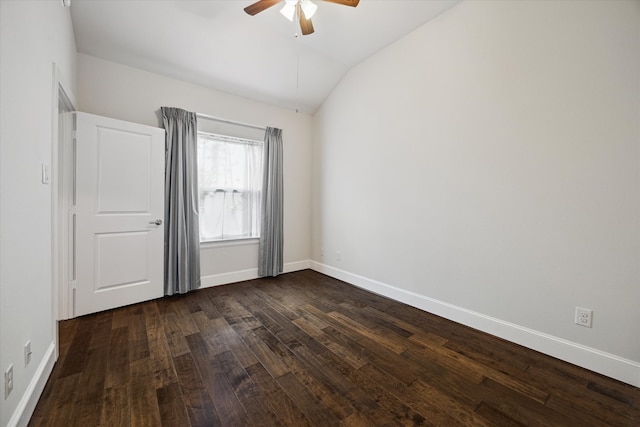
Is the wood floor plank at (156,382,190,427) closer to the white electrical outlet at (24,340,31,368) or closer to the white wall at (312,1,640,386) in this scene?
the white electrical outlet at (24,340,31,368)

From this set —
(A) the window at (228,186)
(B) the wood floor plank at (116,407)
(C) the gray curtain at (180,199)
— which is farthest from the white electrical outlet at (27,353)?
(A) the window at (228,186)

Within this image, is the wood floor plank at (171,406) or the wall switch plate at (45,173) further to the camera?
the wall switch plate at (45,173)

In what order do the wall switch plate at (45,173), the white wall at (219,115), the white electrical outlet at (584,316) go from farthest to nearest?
the white wall at (219,115)
the white electrical outlet at (584,316)
the wall switch plate at (45,173)

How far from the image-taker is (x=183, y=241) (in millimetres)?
3305

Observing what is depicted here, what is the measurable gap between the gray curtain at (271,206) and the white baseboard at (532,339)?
176 cm

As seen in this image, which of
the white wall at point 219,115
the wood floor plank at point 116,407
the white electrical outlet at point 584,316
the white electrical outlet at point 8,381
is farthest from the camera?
the white wall at point 219,115

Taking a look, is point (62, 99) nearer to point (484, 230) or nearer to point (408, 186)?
point (408, 186)

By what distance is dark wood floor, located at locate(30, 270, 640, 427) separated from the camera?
147cm

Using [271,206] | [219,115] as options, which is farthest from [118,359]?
[219,115]

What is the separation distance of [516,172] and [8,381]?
357 cm

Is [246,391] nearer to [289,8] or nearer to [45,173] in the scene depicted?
[45,173]

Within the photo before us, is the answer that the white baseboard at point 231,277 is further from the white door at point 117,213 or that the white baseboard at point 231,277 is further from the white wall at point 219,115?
the white door at point 117,213

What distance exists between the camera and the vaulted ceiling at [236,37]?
8.52 ft

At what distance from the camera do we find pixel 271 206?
4125mm
